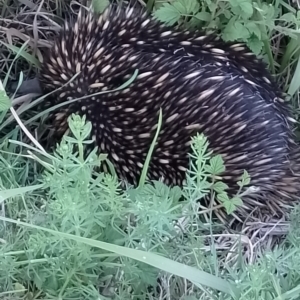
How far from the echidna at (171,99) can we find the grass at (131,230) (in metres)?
0.08

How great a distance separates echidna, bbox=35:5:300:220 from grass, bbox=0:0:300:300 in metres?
0.08

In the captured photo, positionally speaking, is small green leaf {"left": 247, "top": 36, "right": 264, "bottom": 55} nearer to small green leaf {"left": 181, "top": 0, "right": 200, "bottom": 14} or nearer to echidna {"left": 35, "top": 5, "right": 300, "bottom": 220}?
echidna {"left": 35, "top": 5, "right": 300, "bottom": 220}

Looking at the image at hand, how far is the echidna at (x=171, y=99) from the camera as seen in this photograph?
1.60 metres

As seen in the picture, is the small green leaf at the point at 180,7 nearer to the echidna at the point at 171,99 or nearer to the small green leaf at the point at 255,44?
the echidna at the point at 171,99

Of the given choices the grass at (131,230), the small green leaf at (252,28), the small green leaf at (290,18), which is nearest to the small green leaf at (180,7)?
the grass at (131,230)

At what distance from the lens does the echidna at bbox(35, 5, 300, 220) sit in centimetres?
160

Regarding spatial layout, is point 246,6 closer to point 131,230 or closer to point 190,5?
point 190,5

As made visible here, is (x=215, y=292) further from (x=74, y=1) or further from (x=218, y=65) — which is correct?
(x=74, y=1)

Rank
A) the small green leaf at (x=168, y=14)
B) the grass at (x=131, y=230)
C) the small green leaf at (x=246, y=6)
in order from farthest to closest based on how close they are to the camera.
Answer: the small green leaf at (x=168, y=14), the small green leaf at (x=246, y=6), the grass at (x=131, y=230)

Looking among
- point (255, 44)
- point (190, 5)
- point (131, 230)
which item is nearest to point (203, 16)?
point (190, 5)

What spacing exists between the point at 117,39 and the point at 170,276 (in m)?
0.69

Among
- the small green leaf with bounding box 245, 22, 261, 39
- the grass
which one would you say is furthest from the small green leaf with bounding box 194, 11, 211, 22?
the small green leaf with bounding box 245, 22, 261, 39

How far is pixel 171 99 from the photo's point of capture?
1.62 metres

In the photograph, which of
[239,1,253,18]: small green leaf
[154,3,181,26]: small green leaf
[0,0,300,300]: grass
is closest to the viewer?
[0,0,300,300]: grass
